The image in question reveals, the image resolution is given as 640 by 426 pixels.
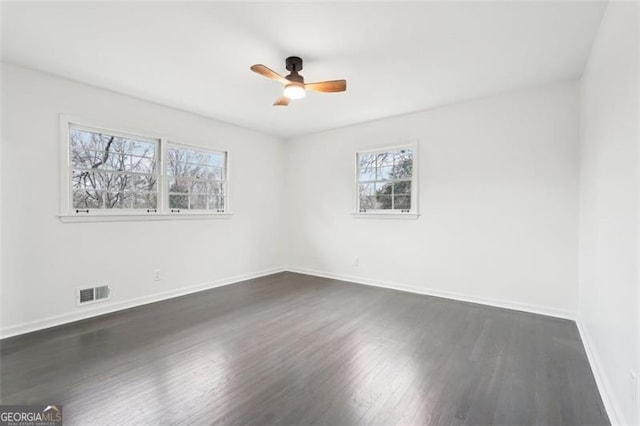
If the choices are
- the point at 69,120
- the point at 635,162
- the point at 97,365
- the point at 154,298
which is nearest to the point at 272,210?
the point at 154,298

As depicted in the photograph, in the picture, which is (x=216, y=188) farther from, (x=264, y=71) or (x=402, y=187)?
(x=402, y=187)

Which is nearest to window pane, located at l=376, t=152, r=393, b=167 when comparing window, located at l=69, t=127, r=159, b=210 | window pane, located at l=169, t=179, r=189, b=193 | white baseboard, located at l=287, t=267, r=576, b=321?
white baseboard, located at l=287, t=267, r=576, b=321

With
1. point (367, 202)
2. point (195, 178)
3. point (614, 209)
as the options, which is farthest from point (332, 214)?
point (614, 209)

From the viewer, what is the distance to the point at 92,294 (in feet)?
11.3

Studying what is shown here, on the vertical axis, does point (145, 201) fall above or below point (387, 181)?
below

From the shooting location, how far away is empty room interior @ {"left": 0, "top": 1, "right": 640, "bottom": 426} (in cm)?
192

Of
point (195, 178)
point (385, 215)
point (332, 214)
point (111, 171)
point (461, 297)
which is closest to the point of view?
point (111, 171)

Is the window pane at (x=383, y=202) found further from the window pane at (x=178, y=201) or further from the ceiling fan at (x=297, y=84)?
the window pane at (x=178, y=201)

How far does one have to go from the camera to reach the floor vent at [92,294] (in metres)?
3.34

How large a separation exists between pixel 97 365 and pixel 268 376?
141 cm

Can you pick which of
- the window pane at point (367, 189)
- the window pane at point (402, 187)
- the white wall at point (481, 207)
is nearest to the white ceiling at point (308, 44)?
the white wall at point (481, 207)

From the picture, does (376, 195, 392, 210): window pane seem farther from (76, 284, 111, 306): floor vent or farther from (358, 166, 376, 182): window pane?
(76, 284, 111, 306): floor vent

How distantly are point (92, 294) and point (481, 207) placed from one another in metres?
4.97

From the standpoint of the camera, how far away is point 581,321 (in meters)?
3.01
